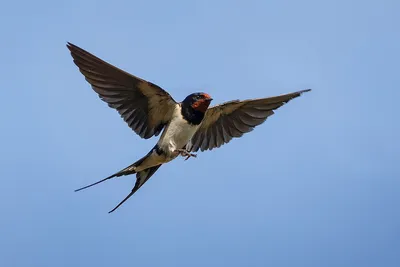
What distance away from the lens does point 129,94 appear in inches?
260

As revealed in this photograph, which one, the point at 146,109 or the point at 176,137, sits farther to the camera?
the point at 146,109

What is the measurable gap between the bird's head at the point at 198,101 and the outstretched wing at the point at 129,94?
0.48ft

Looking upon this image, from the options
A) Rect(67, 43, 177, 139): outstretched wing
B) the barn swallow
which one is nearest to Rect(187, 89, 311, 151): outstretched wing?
the barn swallow

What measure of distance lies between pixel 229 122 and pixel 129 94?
104cm

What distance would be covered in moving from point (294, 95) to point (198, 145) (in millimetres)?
928

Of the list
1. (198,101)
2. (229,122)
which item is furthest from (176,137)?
(229,122)

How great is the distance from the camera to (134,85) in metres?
6.55

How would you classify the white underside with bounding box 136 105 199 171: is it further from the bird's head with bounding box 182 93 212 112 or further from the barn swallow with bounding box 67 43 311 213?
the bird's head with bounding box 182 93 212 112

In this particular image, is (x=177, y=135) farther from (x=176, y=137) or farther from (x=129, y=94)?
(x=129, y=94)

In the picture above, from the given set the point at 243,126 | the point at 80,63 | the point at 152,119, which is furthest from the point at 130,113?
the point at 243,126

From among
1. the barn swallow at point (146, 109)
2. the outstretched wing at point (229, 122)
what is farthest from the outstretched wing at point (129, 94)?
the outstretched wing at point (229, 122)

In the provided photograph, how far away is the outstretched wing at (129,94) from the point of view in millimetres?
6332

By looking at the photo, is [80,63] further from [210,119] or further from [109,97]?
[210,119]

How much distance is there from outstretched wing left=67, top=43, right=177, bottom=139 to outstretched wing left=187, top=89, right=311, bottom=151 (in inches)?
24.0
